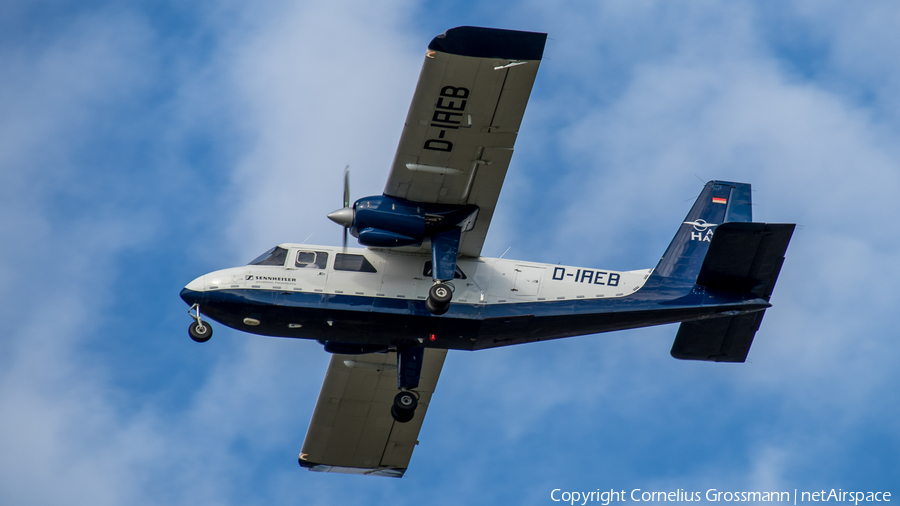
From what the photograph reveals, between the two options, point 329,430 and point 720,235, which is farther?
point 329,430

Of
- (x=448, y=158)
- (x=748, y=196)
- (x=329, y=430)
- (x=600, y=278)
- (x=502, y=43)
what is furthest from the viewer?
(x=329, y=430)

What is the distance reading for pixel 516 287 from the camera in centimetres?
2406

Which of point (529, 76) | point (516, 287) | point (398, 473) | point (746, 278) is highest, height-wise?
point (529, 76)

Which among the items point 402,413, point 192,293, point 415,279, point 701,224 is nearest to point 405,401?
point 402,413

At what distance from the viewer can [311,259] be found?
78.4ft

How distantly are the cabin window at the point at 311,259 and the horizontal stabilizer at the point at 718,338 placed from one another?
28.0ft

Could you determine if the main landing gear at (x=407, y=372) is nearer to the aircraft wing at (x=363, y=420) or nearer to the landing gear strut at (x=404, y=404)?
the landing gear strut at (x=404, y=404)

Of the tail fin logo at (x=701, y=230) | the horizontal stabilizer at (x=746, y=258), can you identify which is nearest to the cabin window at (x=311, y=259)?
the horizontal stabilizer at (x=746, y=258)

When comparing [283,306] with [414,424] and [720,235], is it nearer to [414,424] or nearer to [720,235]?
[414,424]

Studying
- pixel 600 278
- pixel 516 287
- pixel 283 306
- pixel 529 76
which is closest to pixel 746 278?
pixel 600 278

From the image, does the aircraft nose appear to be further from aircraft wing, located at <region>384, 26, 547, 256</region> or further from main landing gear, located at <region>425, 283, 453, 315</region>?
main landing gear, located at <region>425, 283, 453, 315</region>

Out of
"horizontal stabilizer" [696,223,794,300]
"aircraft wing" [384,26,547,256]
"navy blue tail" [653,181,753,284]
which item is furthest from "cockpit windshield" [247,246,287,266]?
"horizontal stabilizer" [696,223,794,300]

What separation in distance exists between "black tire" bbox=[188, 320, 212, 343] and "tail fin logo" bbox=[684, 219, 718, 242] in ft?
37.9

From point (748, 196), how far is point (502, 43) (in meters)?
8.88
